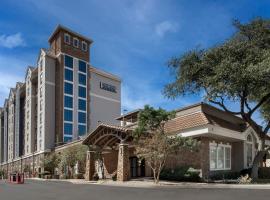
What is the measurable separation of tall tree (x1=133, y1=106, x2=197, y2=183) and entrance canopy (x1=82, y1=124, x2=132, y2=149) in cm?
172

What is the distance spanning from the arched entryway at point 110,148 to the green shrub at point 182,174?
305cm

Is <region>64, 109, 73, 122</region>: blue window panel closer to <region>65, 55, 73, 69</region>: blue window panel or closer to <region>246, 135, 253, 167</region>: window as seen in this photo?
<region>65, 55, 73, 69</region>: blue window panel

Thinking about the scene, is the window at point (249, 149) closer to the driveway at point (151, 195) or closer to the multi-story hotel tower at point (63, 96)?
the driveway at point (151, 195)

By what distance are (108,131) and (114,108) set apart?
5609cm

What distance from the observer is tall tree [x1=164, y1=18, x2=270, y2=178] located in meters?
25.9

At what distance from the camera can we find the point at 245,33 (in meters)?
28.7

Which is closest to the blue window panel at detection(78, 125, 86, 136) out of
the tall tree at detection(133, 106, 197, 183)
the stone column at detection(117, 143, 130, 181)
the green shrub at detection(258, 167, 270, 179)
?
the stone column at detection(117, 143, 130, 181)

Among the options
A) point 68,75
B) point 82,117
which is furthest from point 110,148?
point 68,75

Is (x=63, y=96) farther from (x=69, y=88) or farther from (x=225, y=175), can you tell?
(x=225, y=175)

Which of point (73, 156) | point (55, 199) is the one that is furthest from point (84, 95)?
point (55, 199)

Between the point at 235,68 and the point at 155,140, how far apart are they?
7.32 meters

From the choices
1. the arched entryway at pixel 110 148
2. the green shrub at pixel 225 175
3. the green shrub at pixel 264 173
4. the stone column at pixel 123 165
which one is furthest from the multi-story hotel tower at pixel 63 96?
the green shrub at pixel 264 173

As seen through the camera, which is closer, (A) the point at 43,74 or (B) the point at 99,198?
(B) the point at 99,198

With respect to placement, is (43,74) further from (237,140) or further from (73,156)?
(237,140)
